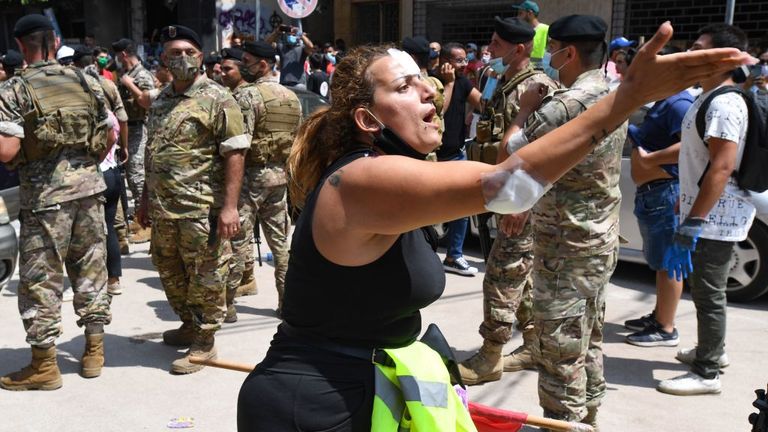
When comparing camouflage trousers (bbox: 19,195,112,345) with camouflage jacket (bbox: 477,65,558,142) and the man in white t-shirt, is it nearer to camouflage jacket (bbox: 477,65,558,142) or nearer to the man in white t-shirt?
camouflage jacket (bbox: 477,65,558,142)

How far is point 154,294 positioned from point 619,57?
585 cm

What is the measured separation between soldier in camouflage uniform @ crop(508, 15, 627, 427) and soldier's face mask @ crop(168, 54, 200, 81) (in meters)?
2.23

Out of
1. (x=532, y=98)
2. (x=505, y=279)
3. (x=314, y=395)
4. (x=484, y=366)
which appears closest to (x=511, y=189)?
(x=314, y=395)

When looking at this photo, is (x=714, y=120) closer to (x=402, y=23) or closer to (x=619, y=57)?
(x=619, y=57)

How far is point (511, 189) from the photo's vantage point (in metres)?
1.64

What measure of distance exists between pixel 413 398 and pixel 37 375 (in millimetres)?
3348

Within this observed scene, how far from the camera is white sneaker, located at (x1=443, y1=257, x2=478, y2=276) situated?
23.2 feet

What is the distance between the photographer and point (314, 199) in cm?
195

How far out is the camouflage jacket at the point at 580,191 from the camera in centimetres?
331

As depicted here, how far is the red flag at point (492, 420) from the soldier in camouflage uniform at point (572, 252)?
1144 millimetres

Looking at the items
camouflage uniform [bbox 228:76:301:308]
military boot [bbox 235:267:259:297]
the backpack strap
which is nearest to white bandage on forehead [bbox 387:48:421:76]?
the backpack strap

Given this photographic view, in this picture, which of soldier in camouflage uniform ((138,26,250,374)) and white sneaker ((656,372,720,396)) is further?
soldier in camouflage uniform ((138,26,250,374))

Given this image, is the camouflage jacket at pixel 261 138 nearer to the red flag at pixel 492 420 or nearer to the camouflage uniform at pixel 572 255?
the camouflage uniform at pixel 572 255

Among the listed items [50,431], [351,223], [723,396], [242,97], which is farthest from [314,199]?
[242,97]
